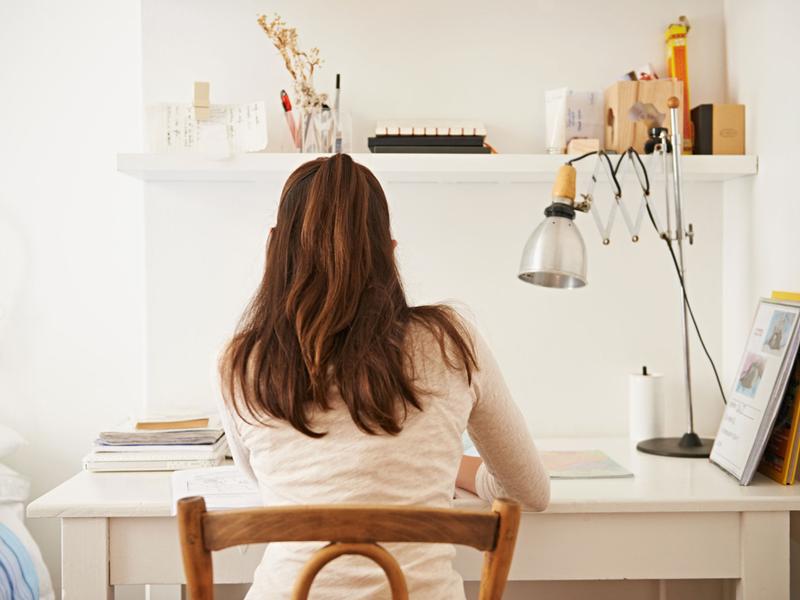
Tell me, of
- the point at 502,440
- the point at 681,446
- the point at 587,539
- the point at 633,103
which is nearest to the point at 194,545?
the point at 502,440

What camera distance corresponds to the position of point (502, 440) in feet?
4.47

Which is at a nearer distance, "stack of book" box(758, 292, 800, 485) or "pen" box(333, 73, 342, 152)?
"stack of book" box(758, 292, 800, 485)

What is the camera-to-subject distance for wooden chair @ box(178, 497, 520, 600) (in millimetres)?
959

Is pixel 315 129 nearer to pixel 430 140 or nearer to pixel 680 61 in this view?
pixel 430 140

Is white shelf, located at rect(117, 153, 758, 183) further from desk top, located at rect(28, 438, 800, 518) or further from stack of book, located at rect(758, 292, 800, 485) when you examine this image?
desk top, located at rect(28, 438, 800, 518)

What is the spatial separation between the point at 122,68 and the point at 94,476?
3.79 feet

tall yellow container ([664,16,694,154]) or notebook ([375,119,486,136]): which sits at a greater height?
tall yellow container ([664,16,694,154])

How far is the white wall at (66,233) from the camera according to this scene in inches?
94.2

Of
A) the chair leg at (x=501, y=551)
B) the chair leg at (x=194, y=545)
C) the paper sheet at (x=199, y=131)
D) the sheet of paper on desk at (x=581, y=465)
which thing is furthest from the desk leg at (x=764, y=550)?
the paper sheet at (x=199, y=131)

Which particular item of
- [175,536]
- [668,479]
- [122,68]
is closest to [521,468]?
[668,479]

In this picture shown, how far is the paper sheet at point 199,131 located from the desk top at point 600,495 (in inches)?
27.7

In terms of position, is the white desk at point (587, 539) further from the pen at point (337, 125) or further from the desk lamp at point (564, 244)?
the pen at point (337, 125)

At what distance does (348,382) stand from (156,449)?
2.51 ft

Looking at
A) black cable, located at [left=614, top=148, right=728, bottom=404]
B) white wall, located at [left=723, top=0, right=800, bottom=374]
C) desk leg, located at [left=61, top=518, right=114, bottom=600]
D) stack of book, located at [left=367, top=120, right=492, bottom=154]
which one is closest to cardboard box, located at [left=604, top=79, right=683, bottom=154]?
black cable, located at [left=614, top=148, right=728, bottom=404]
